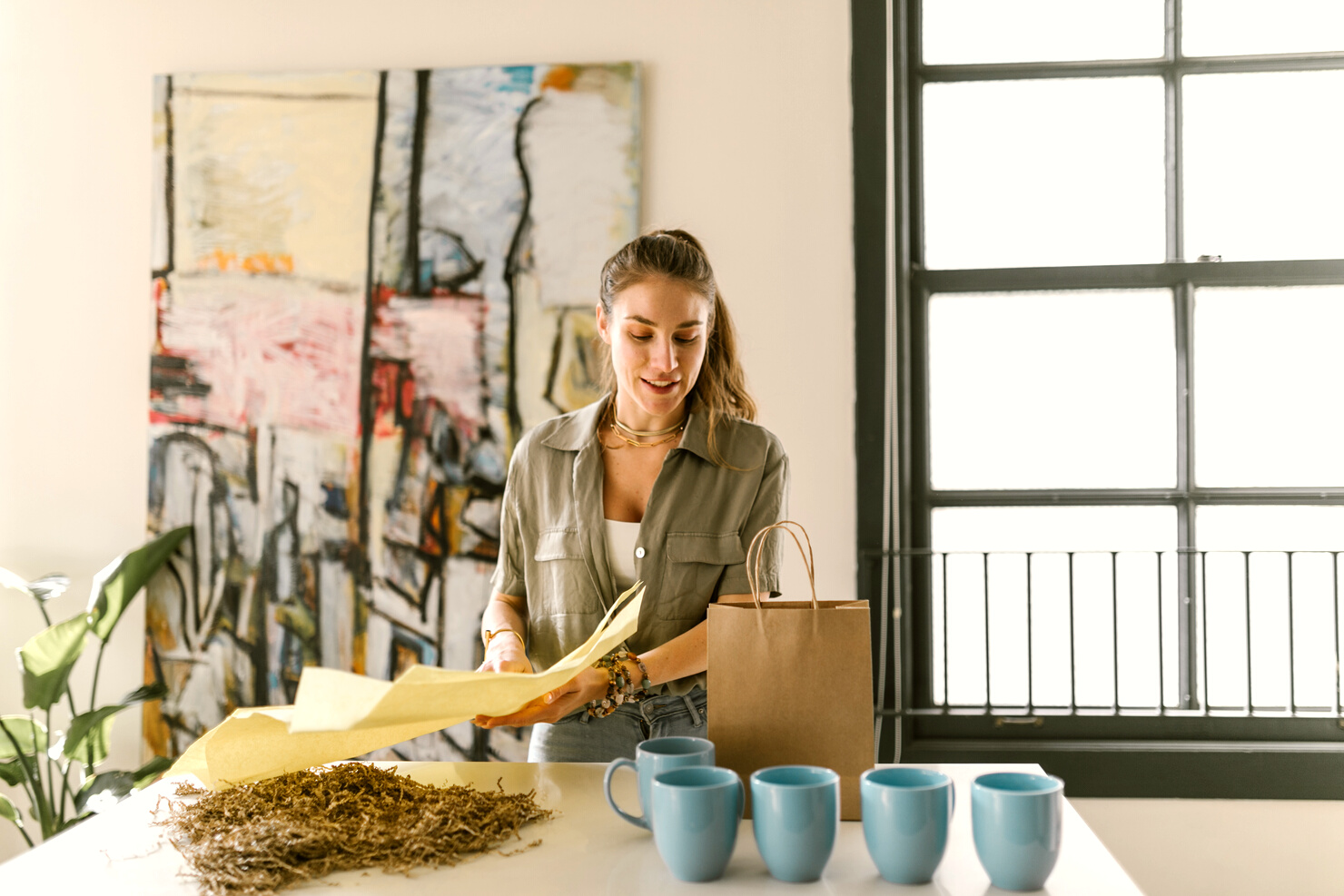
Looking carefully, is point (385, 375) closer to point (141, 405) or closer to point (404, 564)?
point (404, 564)

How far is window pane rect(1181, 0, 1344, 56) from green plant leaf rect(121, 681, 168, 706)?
9.05 feet

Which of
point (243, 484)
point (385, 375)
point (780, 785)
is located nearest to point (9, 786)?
point (243, 484)

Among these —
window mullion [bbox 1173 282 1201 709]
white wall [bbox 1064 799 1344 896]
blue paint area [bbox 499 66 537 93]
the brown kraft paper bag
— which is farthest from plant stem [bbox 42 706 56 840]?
window mullion [bbox 1173 282 1201 709]

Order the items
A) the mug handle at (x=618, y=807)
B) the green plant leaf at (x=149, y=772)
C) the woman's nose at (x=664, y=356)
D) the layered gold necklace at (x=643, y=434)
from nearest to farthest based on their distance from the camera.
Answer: the mug handle at (x=618, y=807) < the woman's nose at (x=664, y=356) < the layered gold necklace at (x=643, y=434) < the green plant leaf at (x=149, y=772)

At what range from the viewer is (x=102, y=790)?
2.02 metres

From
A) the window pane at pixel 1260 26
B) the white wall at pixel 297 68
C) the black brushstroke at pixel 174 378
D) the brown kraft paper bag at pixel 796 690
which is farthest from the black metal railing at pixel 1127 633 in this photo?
the black brushstroke at pixel 174 378

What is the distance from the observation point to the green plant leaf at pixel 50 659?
1986 mm

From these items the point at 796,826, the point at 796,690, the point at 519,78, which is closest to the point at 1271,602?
the point at 796,690

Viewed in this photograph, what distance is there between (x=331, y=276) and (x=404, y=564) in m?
0.67

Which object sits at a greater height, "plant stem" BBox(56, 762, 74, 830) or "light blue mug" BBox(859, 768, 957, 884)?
"light blue mug" BBox(859, 768, 957, 884)

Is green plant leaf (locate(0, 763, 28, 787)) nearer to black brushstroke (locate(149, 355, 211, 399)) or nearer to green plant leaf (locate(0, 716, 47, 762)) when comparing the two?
green plant leaf (locate(0, 716, 47, 762))

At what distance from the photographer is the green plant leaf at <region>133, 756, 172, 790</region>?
209cm

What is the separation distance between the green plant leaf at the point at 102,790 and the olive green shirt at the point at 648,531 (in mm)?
1154

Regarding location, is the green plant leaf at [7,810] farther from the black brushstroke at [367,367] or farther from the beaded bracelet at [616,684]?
the beaded bracelet at [616,684]
